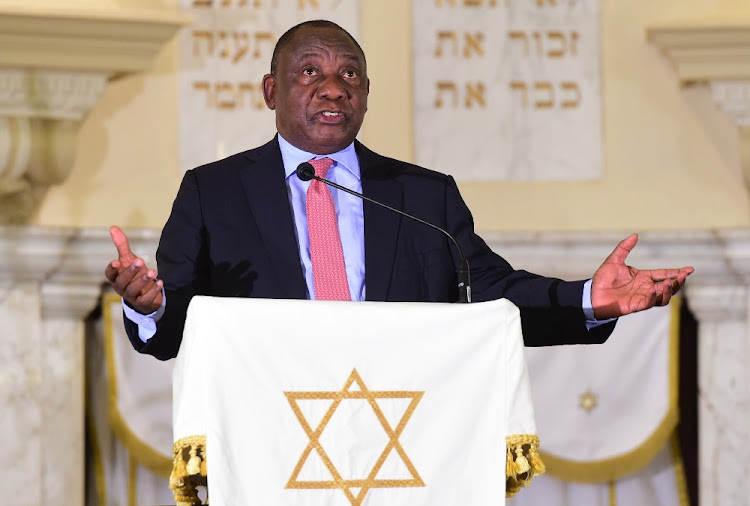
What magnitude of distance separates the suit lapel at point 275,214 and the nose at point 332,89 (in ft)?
0.57

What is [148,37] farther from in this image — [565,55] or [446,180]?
[446,180]

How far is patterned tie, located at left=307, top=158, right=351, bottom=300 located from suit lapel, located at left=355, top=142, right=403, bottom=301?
0.21 feet

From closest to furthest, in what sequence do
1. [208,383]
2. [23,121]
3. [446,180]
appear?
1. [208,383]
2. [446,180]
3. [23,121]

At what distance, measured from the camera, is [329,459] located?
242cm

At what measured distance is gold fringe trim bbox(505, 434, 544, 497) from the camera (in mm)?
2506

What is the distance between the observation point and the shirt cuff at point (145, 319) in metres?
2.60

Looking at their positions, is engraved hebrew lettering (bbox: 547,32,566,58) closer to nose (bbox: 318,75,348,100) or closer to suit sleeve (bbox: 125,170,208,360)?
nose (bbox: 318,75,348,100)

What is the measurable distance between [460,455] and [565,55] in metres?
3.33

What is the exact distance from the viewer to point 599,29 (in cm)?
559

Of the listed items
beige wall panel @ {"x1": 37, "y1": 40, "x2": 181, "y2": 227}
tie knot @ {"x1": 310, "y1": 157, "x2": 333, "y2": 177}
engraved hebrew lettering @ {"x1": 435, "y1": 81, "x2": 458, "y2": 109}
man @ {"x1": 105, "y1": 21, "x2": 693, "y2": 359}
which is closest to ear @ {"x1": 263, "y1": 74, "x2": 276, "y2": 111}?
man @ {"x1": 105, "y1": 21, "x2": 693, "y2": 359}

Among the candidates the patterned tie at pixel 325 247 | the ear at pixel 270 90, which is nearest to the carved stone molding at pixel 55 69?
the ear at pixel 270 90

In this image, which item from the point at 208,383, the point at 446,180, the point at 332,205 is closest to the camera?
the point at 208,383

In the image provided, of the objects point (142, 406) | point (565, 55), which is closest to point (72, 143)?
point (142, 406)

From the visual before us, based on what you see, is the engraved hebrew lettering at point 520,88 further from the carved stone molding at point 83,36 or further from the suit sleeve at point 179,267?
the suit sleeve at point 179,267
